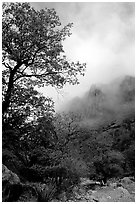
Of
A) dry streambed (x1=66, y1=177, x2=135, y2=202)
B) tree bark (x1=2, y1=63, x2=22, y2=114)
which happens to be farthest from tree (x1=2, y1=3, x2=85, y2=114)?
dry streambed (x1=66, y1=177, x2=135, y2=202)

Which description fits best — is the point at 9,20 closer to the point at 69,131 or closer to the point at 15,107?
the point at 15,107

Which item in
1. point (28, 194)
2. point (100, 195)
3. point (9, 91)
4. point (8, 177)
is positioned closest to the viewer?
point (8, 177)

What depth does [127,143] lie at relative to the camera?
3625 centimetres

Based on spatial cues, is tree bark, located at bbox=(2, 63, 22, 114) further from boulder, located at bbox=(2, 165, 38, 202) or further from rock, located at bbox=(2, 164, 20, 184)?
rock, located at bbox=(2, 164, 20, 184)

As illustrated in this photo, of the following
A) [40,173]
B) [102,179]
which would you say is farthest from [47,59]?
[102,179]

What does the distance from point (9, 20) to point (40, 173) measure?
6211 millimetres

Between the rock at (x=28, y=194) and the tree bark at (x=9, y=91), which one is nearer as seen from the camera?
the rock at (x=28, y=194)

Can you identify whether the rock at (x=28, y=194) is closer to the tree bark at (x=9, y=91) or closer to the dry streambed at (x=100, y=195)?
the dry streambed at (x=100, y=195)

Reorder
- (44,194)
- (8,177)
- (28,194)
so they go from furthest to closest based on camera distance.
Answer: (28,194) → (44,194) → (8,177)

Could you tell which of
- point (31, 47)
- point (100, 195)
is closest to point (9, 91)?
point (31, 47)

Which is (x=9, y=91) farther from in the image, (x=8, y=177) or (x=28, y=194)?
(x=28, y=194)

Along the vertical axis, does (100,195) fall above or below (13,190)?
below

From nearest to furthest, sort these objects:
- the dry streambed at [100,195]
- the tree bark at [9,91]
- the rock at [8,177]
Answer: the rock at [8,177] → the tree bark at [9,91] → the dry streambed at [100,195]

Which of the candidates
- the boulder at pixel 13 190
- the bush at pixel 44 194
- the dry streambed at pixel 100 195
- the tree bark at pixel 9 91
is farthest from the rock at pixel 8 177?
the dry streambed at pixel 100 195
